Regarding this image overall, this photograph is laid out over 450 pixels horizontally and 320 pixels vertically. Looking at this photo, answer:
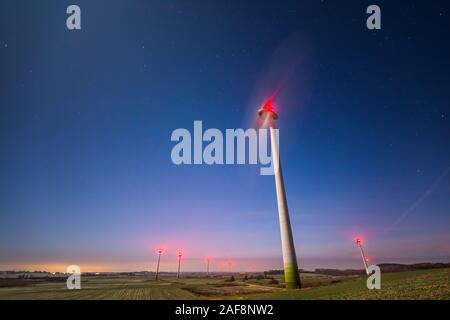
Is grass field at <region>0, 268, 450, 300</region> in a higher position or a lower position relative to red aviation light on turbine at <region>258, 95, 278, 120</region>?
lower

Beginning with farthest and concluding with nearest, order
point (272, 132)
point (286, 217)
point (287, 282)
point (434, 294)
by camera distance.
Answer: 1. point (272, 132)
2. point (286, 217)
3. point (287, 282)
4. point (434, 294)

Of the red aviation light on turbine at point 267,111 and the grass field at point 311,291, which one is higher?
the red aviation light on turbine at point 267,111
